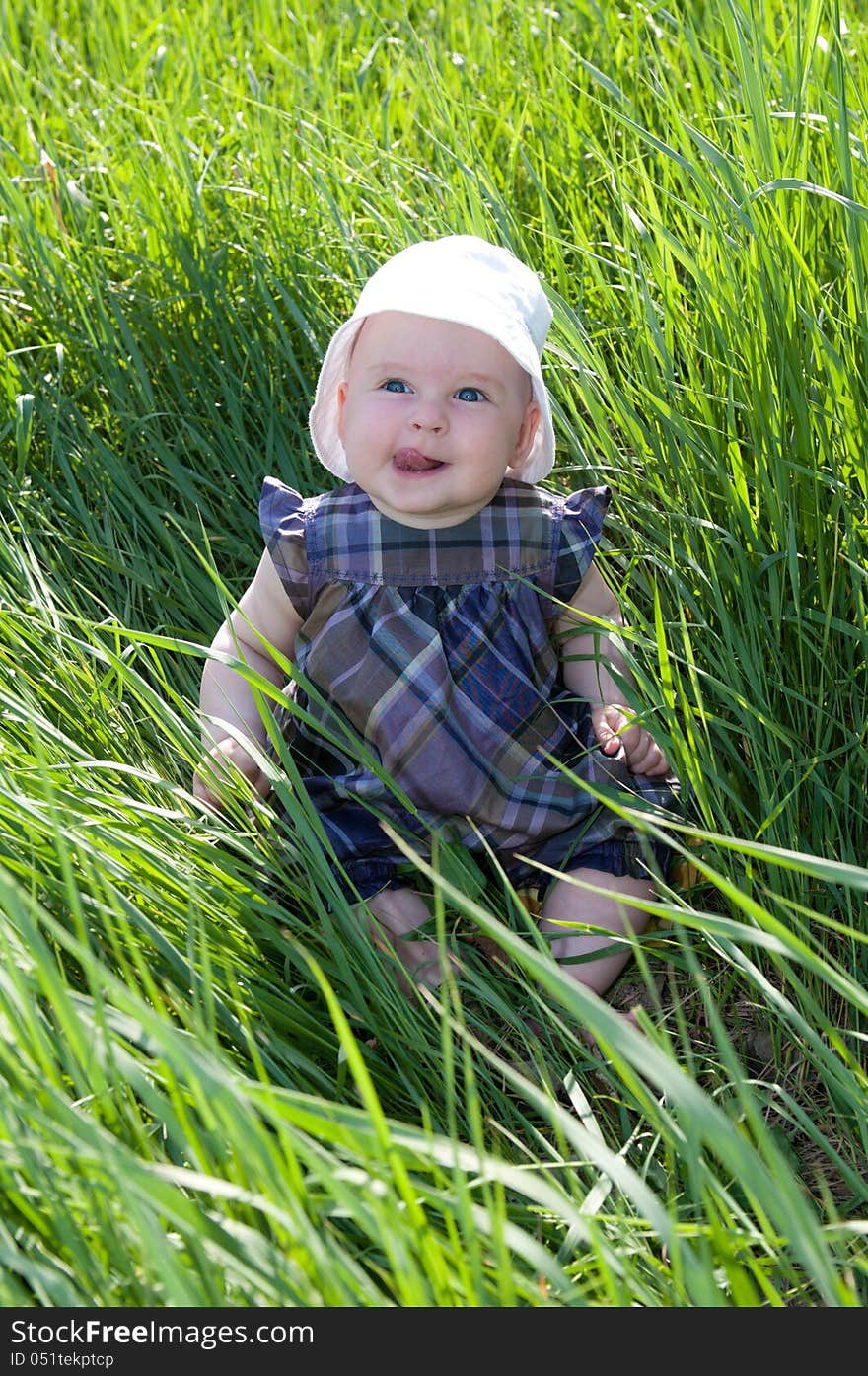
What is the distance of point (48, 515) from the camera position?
7.75 ft

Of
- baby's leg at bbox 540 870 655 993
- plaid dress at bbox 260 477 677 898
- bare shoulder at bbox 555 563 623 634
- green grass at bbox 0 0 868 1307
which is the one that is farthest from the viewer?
bare shoulder at bbox 555 563 623 634

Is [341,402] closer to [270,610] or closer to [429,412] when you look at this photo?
[429,412]

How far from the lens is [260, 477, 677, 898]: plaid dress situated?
183 centimetres

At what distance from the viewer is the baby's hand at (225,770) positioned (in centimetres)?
177

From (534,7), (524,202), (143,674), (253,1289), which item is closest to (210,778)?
(143,674)

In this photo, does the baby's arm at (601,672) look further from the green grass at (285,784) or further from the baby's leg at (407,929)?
the baby's leg at (407,929)

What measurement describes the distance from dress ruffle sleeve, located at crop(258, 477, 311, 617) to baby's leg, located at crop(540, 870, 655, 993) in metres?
0.54

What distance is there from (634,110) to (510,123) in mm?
292

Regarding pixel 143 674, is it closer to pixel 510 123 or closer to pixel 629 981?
pixel 629 981

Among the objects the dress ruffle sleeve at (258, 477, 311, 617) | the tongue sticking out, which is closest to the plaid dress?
the dress ruffle sleeve at (258, 477, 311, 617)

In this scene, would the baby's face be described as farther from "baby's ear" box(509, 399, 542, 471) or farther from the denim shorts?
the denim shorts

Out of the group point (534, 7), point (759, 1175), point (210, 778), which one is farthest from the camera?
point (534, 7)

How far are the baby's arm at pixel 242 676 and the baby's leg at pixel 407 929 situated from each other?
0.82 ft

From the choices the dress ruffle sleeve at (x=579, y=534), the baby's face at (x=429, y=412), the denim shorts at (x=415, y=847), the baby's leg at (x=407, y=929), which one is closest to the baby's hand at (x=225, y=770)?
the denim shorts at (x=415, y=847)
